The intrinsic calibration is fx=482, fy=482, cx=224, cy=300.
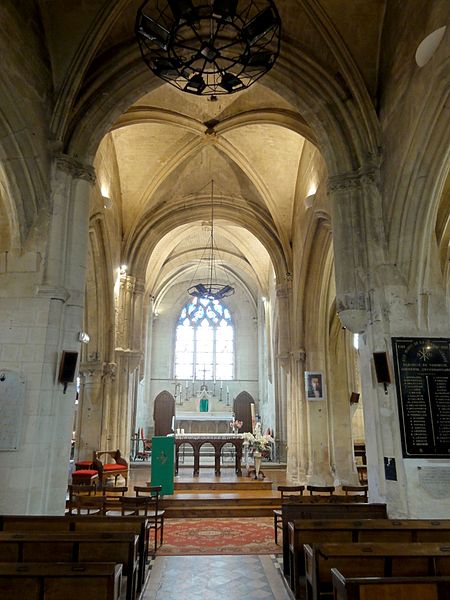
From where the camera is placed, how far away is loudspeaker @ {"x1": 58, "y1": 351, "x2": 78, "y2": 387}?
734 centimetres

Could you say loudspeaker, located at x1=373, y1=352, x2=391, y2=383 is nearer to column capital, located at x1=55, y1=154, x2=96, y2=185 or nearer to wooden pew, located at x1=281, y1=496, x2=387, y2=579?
wooden pew, located at x1=281, y1=496, x2=387, y2=579

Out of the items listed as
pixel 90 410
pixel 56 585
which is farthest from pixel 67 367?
pixel 90 410

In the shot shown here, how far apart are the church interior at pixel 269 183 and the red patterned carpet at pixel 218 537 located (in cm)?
124

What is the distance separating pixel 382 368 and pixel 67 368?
480cm

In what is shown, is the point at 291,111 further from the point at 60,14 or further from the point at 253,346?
the point at 253,346

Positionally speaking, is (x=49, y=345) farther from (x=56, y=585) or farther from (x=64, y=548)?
(x=56, y=585)

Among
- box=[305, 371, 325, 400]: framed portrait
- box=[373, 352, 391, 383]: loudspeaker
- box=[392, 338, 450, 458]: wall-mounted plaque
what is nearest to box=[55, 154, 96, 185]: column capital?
box=[373, 352, 391, 383]: loudspeaker

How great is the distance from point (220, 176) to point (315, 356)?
6.62 m

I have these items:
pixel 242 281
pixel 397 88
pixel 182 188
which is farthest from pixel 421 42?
pixel 242 281

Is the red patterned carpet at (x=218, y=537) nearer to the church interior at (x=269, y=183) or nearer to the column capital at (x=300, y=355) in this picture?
the church interior at (x=269, y=183)

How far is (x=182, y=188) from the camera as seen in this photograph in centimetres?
1603

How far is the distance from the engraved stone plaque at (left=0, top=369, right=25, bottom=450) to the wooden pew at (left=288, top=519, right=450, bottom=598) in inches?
160

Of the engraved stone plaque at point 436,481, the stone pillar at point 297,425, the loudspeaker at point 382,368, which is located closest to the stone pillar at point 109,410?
the stone pillar at point 297,425

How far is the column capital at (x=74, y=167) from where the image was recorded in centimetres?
823
